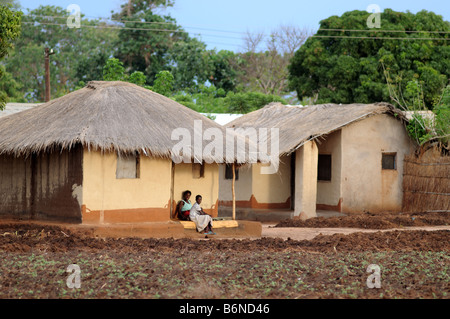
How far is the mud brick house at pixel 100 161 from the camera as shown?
46.0 ft

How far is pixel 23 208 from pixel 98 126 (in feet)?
9.61

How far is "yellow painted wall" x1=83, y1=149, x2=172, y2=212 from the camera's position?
1403 centimetres

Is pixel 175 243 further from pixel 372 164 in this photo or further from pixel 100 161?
pixel 372 164

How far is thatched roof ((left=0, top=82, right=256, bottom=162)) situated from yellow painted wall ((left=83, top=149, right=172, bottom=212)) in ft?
1.09

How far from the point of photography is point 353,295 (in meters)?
8.59

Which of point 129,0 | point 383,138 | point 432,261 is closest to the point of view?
point 432,261

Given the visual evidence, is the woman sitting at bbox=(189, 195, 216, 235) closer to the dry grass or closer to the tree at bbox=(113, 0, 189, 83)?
the dry grass

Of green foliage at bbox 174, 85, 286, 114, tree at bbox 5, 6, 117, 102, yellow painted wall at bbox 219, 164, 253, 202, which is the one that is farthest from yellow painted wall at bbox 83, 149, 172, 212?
tree at bbox 5, 6, 117, 102

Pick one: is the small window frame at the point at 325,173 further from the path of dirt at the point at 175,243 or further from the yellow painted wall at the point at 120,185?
the yellow painted wall at the point at 120,185

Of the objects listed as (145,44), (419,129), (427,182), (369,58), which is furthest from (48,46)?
(427,182)
